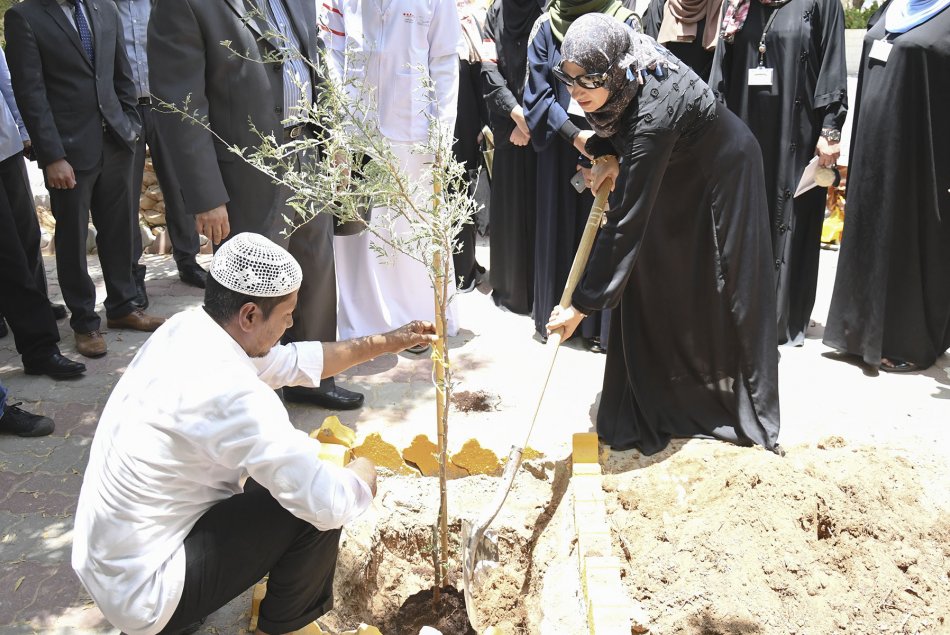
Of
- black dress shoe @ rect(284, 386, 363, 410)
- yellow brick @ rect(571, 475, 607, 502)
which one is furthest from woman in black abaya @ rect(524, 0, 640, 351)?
yellow brick @ rect(571, 475, 607, 502)

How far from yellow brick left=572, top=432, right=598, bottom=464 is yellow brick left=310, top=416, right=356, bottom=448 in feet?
2.95

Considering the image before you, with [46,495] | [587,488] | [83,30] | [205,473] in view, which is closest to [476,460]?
[587,488]

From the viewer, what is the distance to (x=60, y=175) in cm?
459

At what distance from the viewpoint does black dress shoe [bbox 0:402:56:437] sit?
12.9ft

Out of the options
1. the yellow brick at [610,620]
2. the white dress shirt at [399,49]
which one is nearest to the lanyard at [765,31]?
the white dress shirt at [399,49]

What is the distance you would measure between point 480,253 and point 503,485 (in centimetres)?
400

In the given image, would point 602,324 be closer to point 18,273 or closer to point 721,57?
point 721,57

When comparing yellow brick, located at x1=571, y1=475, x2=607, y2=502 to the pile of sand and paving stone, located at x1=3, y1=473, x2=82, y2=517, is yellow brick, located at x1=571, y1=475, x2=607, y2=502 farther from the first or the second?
paving stone, located at x1=3, y1=473, x2=82, y2=517

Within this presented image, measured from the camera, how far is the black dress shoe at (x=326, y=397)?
13.6ft

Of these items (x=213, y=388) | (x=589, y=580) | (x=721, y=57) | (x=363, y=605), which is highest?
(x=721, y=57)

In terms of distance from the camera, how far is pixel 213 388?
2.13 metres

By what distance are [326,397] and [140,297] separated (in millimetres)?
2076

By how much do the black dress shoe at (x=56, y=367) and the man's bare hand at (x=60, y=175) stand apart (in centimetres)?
91

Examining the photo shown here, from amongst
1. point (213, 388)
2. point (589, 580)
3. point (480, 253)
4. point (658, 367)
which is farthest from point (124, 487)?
point (480, 253)
